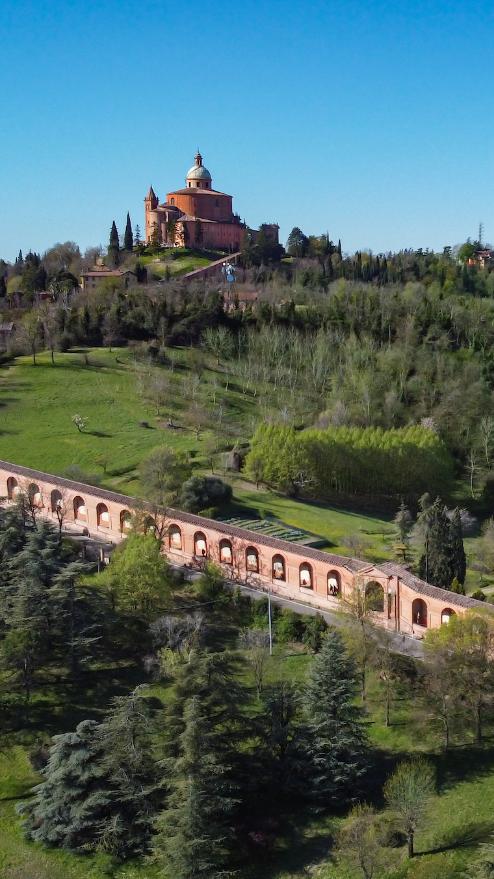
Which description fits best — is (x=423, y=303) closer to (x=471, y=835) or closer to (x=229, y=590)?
(x=229, y=590)

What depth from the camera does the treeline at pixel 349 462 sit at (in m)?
49.0

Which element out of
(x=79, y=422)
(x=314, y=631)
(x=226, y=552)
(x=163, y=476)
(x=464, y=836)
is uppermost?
(x=79, y=422)

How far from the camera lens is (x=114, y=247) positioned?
99188 mm

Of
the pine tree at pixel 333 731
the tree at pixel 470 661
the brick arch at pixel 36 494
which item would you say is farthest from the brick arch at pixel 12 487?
the tree at pixel 470 661

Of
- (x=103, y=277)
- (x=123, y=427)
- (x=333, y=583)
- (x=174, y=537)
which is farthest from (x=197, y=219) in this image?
(x=333, y=583)

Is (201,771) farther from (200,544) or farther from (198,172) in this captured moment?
(198,172)

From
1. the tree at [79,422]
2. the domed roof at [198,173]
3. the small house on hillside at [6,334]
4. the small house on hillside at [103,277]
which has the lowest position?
the tree at [79,422]

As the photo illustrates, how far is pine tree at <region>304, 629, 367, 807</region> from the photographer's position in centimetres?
2375

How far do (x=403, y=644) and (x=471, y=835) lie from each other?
32.1 ft

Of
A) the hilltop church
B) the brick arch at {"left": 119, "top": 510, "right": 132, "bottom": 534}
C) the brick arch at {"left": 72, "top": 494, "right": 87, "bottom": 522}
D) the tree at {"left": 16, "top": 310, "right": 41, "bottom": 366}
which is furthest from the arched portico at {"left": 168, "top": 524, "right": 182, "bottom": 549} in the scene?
the hilltop church

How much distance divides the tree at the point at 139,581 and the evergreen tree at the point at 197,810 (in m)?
9.15

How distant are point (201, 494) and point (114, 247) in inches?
2468

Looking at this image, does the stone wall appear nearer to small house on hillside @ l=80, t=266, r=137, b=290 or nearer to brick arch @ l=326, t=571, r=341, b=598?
brick arch @ l=326, t=571, r=341, b=598

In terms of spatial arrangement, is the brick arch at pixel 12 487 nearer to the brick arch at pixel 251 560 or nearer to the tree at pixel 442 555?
the brick arch at pixel 251 560
